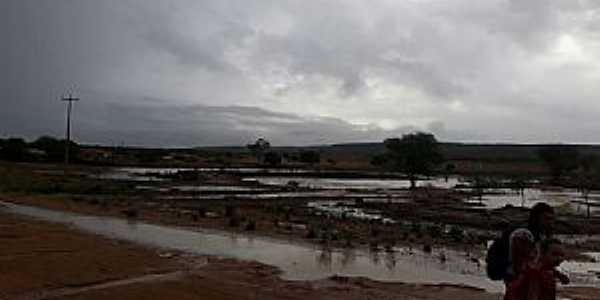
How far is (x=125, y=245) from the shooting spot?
27.2 metres

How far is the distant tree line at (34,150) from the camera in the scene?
113250 millimetres

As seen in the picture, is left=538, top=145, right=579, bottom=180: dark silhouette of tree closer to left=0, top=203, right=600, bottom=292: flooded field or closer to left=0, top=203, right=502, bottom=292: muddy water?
left=0, top=203, right=600, bottom=292: flooded field

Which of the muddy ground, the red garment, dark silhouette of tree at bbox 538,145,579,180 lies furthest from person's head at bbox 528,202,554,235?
dark silhouette of tree at bbox 538,145,579,180

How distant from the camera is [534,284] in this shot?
8.37m

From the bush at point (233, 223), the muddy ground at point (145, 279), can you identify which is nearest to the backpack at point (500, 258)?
the muddy ground at point (145, 279)

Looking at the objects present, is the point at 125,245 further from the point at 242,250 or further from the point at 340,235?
the point at 340,235

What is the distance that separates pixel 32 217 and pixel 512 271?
3119 centimetres

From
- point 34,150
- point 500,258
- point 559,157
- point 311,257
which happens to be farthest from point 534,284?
point 34,150

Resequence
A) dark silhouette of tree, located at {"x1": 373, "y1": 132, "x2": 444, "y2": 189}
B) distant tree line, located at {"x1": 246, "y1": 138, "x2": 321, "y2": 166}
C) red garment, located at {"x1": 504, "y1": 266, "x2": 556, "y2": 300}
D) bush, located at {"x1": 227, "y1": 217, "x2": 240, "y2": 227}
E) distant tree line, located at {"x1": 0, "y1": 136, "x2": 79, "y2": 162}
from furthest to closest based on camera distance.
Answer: distant tree line, located at {"x1": 246, "y1": 138, "x2": 321, "y2": 166}
distant tree line, located at {"x1": 0, "y1": 136, "x2": 79, "y2": 162}
dark silhouette of tree, located at {"x1": 373, "y1": 132, "x2": 444, "y2": 189}
bush, located at {"x1": 227, "y1": 217, "x2": 240, "y2": 227}
red garment, located at {"x1": 504, "y1": 266, "x2": 556, "y2": 300}

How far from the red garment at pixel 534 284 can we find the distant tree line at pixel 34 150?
362ft

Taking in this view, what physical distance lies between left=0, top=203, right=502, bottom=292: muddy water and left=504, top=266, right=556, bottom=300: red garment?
1303 centimetres

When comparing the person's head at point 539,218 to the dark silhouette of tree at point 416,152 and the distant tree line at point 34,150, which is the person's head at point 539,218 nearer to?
the dark silhouette of tree at point 416,152

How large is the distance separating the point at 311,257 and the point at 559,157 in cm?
9710

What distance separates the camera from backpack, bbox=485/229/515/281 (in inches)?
341
